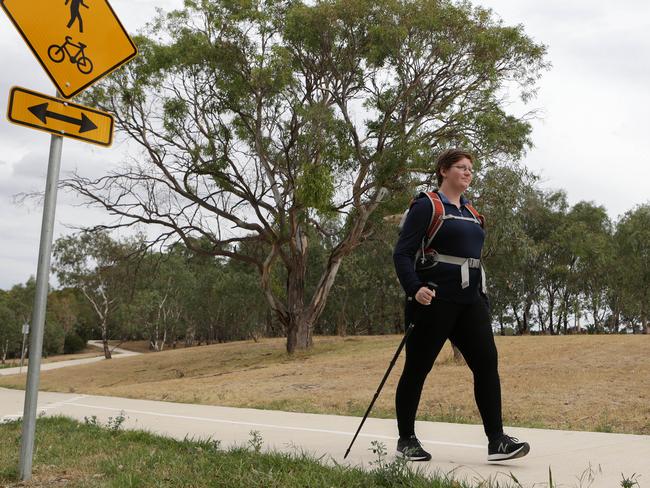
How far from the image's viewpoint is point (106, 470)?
441cm

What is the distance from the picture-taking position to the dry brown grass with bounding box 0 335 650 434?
9.53 m

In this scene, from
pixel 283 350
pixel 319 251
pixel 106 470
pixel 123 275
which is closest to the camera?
pixel 106 470

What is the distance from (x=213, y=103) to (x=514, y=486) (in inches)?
891

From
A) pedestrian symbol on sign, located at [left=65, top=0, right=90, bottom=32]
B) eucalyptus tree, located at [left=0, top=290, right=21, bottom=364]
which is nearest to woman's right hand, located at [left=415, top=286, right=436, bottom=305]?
pedestrian symbol on sign, located at [left=65, top=0, right=90, bottom=32]

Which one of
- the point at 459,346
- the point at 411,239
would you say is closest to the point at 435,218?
the point at 411,239

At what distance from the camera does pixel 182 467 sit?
429 cm

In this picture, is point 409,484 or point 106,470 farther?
point 106,470

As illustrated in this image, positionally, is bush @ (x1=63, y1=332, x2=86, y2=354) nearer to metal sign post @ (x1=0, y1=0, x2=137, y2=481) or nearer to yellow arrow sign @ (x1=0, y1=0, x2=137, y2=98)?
metal sign post @ (x1=0, y1=0, x2=137, y2=481)

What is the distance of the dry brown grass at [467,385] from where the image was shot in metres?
9.53

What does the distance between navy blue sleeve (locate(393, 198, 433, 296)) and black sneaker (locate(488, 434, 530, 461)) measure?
3.39 feet

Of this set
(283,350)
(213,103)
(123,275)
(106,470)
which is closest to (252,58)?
(213,103)

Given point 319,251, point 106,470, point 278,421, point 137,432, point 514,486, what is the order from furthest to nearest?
1. point 319,251
2. point 278,421
3. point 137,432
4. point 106,470
5. point 514,486

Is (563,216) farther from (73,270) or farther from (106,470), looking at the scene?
(106,470)

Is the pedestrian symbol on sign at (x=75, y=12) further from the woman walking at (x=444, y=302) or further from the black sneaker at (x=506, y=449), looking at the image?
the black sneaker at (x=506, y=449)
